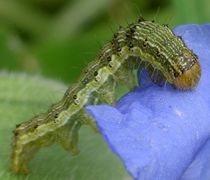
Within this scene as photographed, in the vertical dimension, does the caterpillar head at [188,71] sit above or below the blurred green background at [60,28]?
below

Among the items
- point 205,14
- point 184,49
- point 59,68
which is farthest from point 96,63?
point 59,68

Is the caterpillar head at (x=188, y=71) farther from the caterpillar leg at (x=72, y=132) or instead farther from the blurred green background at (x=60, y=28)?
the blurred green background at (x=60, y=28)

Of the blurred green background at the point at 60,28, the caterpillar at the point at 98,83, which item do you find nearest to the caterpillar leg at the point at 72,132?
the caterpillar at the point at 98,83

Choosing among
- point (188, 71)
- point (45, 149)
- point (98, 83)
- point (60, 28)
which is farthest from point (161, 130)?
point (60, 28)

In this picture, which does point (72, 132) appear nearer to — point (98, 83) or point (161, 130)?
point (98, 83)

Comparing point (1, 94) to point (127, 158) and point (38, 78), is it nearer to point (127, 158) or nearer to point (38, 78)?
point (38, 78)

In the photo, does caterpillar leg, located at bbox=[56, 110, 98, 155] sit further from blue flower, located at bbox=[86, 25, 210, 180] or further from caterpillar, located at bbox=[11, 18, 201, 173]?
blue flower, located at bbox=[86, 25, 210, 180]
